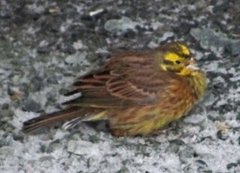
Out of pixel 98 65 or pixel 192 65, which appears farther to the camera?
pixel 98 65

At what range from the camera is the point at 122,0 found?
727cm

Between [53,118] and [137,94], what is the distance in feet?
1.63

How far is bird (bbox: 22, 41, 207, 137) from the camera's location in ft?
19.1

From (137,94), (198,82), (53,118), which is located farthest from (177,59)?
(53,118)

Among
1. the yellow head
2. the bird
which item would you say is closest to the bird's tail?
the bird

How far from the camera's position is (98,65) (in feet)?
21.6

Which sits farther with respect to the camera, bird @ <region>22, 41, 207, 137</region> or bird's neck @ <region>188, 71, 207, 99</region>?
bird's neck @ <region>188, 71, 207, 99</region>

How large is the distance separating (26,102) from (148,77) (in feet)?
2.63

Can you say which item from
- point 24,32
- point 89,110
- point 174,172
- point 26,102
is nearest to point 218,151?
point 174,172

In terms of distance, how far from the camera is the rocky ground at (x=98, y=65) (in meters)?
5.73

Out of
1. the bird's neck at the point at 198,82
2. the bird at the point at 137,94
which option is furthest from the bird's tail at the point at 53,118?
the bird's neck at the point at 198,82

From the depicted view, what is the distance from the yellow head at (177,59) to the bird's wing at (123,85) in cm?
6

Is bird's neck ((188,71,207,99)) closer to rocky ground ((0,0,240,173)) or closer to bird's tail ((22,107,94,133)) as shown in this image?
rocky ground ((0,0,240,173))

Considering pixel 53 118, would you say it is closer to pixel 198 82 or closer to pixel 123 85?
pixel 123 85
